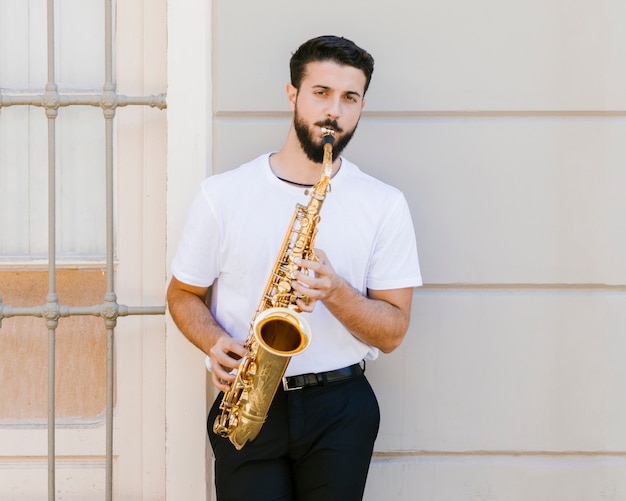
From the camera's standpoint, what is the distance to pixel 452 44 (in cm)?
288

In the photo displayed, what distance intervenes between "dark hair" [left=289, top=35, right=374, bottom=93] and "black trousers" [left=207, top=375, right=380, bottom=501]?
0.96 meters

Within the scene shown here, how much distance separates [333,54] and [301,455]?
3.87ft

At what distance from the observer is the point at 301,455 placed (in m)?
2.39

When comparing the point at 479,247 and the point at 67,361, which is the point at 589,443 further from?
the point at 67,361

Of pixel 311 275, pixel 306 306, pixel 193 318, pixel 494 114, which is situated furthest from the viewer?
pixel 494 114

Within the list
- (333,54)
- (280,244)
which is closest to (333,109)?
(333,54)

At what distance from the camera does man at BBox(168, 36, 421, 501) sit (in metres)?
2.38

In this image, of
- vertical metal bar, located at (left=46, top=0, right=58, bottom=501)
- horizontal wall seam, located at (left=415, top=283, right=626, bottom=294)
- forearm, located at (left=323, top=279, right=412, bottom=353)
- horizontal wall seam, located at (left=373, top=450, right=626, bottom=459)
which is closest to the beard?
forearm, located at (left=323, top=279, right=412, bottom=353)

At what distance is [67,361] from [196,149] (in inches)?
36.7

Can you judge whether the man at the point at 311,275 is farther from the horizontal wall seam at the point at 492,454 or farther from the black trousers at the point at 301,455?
the horizontal wall seam at the point at 492,454

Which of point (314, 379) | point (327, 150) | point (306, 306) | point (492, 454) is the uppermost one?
point (327, 150)

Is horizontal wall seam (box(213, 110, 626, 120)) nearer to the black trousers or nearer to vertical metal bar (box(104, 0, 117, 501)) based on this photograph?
vertical metal bar (box(104, 0, 117, 501))

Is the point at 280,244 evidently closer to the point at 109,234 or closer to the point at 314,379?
the point at 314,379

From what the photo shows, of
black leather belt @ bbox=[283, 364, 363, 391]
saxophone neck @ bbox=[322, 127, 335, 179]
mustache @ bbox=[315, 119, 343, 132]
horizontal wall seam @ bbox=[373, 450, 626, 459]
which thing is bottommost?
horizontal wall seam @ bbox=[373, 450, 626, 459]
